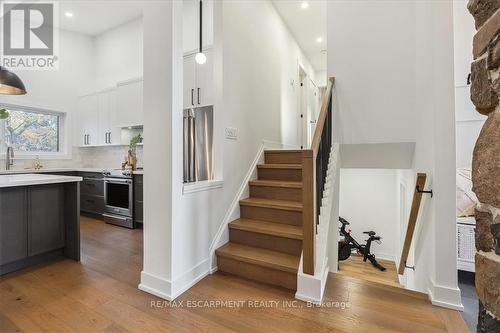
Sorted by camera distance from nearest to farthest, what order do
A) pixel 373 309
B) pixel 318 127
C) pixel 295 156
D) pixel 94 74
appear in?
pixel 373 309 → pixel 318 127 → pixel 295 156 → pixel 94 74

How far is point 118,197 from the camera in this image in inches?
163

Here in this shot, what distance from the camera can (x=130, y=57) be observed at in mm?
4863

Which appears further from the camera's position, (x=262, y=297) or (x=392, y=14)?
(x=392, y=14)

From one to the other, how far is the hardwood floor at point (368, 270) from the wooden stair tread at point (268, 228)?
2.61 m

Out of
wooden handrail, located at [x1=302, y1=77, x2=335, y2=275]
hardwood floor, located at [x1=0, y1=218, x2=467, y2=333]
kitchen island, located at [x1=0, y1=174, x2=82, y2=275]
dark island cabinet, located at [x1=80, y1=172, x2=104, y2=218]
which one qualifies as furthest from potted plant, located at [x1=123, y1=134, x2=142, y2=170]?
wooden handrail, located at [x1=302, y1=77, x2=335, y2=275]

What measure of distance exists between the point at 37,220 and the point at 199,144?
1.84 m

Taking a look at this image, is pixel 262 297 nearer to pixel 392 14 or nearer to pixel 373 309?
pixel 373 309

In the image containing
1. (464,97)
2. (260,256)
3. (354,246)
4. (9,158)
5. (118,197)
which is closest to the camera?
(260,256)

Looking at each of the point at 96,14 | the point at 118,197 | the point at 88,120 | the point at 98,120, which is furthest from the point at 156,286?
the point at 96,14

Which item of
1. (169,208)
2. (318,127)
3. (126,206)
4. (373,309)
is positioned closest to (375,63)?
(318,127)

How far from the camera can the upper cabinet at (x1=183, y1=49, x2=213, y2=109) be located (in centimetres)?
300

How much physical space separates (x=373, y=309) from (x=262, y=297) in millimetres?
846

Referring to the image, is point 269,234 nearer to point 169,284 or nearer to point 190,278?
point 190,278

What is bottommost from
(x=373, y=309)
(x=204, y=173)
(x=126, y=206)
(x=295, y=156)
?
(x=373, y=309)
